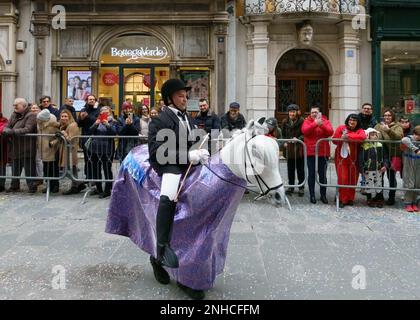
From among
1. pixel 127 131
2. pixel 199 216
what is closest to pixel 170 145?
pixel 199 216

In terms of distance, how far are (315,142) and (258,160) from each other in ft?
18.0

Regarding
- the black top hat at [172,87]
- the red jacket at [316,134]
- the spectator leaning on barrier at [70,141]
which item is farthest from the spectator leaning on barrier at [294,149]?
the black top hat at [172,87]

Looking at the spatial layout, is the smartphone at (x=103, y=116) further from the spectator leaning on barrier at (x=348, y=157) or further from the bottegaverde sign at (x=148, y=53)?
the bottegaverde sign at (x=148, y=53)

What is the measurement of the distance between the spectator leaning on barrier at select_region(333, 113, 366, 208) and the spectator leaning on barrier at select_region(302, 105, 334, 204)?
0.25 meters

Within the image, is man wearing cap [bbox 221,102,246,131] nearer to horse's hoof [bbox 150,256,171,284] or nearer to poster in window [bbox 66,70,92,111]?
horse's hoof [bbox 150,256,171,284]

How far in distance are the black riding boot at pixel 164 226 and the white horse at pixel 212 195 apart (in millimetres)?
101

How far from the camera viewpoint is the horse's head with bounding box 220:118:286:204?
3.70 metres

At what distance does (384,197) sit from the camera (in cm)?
941

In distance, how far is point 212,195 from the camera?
3.92 meters

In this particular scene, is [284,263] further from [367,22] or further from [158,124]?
[367,22]

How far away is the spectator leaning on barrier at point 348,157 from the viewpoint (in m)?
8.59

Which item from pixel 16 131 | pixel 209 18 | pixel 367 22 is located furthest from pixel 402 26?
pixel 16 131

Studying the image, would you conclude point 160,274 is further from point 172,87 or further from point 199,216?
point 172,87

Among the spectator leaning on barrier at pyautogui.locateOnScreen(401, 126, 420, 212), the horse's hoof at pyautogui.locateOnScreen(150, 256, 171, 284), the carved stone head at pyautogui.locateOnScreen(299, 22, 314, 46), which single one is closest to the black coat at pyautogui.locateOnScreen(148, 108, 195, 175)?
the horse's hoof at pyautogui.locateOnScreen(150, 256, 171, 284)
